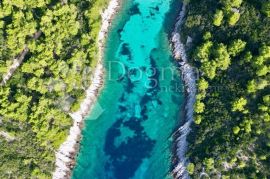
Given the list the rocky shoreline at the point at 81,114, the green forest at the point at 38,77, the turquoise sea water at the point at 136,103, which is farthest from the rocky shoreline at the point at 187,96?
the green forest at the point at 38,77

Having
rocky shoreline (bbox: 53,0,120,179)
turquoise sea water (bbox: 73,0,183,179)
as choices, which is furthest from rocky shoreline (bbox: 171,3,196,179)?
rocky shoreline (bbox: 53,0,120,179)

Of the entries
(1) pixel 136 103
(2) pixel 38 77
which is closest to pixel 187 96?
(1) pixel 136 103

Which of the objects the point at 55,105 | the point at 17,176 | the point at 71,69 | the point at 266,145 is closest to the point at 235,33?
the point at 266,145

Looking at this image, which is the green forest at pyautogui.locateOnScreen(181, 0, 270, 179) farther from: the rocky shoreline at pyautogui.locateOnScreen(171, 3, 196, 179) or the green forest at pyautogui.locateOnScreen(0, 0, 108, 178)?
the green forest at pyautogui.locateOnScreen(0, 0, 108, 178)

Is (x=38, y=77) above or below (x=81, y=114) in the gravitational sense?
above

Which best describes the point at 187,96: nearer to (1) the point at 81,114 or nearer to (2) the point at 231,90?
(2) the point at 231,90

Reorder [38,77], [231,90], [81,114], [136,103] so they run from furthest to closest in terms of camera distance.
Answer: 1. [136,103]
2. [81,114]
3. [38,77]
4. [231,90]

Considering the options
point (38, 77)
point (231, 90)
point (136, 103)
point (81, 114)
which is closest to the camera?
point (231, 90)
